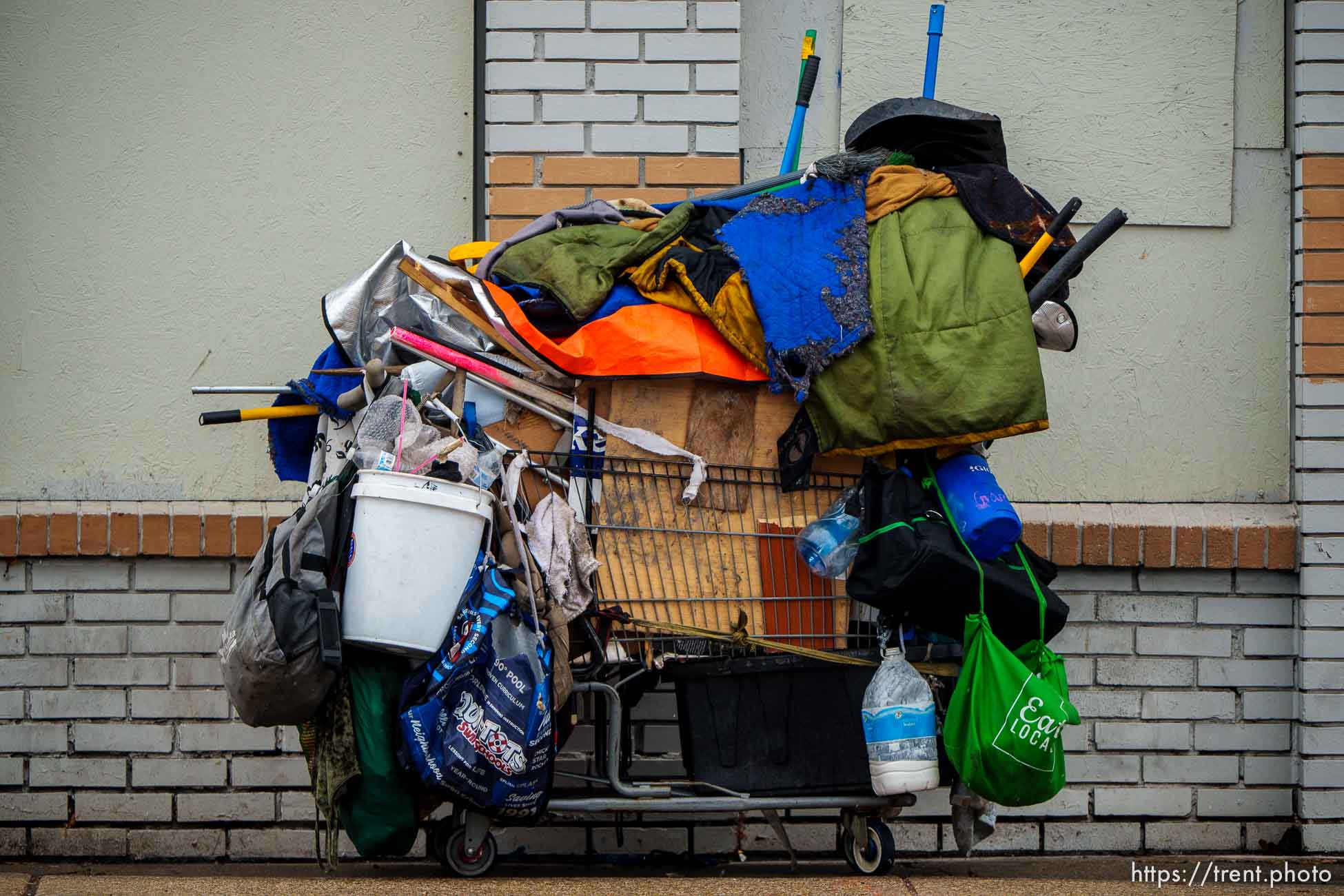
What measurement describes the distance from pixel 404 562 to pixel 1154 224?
318 cm

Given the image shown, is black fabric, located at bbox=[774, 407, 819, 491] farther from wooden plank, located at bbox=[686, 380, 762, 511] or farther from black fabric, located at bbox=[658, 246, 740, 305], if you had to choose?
black fabric, located at bbox=[658, 246, 740, 305]

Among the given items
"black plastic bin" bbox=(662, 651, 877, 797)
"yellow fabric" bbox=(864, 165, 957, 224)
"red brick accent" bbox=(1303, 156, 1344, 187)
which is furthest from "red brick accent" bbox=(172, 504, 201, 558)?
"red brick accent" bbox=(1303, 156, 1344, 187)

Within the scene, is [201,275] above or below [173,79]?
below

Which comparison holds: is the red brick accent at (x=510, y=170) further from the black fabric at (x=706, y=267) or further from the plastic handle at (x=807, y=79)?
the black fabric at (x=706, y=267)

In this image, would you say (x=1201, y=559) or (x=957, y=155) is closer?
(x=957, y=155)

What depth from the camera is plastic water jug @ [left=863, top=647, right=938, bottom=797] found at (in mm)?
3445

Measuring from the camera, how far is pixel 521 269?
370cm

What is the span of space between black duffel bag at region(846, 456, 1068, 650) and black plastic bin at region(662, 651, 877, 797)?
0.93 ft

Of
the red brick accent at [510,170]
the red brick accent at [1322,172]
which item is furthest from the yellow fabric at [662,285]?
the red brick accent at [1322,172]

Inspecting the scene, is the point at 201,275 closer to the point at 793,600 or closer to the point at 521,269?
the point at 521,269

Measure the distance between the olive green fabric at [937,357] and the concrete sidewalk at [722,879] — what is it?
1248mm

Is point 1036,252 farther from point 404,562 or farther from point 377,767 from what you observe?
point 377,767

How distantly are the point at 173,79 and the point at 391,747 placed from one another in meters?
2.86

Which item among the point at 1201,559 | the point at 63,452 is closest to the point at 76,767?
the point at 63,452
